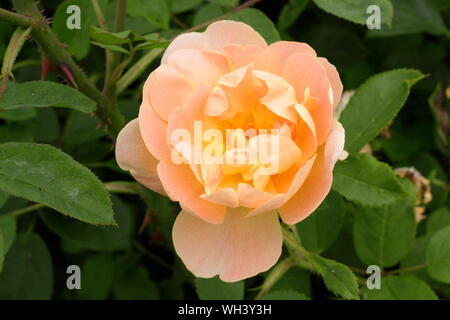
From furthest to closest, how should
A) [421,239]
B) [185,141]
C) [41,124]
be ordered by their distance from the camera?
[41,124], [421,239], [185,141]

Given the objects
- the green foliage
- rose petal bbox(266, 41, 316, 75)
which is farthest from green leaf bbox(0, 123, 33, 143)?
rose petal bbox(266, 41, 316, 75)

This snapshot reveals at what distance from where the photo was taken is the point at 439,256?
1.17 metres

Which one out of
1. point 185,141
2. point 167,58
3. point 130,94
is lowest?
point 185,141

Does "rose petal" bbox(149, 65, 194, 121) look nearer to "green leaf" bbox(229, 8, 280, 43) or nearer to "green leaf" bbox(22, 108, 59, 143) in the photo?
"green leaf" bbox(229, 8, 280, 43)

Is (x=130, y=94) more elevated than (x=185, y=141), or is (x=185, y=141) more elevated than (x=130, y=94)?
(x=130, y=94)

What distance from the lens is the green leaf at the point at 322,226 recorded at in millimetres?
1203

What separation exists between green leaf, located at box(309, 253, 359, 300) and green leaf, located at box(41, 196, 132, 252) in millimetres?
523

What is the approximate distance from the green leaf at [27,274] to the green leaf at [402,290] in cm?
66

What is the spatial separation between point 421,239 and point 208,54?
0.64m

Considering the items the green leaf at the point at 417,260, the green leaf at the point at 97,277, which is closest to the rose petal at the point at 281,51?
the green leaf at the point at 417,260

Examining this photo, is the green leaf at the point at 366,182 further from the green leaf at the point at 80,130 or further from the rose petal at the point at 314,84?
the green leaf at the point at 80,130

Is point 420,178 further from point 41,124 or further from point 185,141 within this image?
point 41,124

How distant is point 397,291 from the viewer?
3.83 feet

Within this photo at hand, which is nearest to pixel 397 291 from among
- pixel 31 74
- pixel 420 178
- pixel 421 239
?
pixel 421 239
